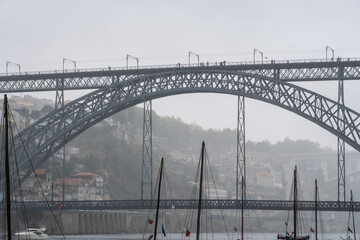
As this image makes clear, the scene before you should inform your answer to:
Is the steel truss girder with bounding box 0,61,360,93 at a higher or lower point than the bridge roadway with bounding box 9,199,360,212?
higher

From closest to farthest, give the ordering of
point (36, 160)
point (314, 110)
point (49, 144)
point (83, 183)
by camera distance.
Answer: point (314, 110)
point (49, 144)
point (36, 160)
point (83, 183)

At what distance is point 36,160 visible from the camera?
299 feet

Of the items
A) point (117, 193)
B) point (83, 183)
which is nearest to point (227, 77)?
point (83, 183)

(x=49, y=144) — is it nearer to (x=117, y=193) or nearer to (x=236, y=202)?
(x=236, y=202)

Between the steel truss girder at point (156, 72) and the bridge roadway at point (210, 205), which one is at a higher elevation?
the steel truss girder at point (156, 72)

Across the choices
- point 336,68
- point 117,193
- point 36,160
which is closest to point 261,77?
point 336,68

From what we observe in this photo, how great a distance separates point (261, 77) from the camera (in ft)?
246

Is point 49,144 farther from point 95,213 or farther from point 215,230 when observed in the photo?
point 215,230

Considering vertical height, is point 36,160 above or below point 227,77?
below

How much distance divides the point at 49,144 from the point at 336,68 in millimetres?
33704

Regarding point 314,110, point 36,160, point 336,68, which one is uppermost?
point 336,68

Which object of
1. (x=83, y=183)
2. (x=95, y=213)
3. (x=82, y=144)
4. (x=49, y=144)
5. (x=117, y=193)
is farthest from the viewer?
(x=82, y=144)

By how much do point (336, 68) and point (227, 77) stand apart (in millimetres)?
11661

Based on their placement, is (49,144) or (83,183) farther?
(83,183)
